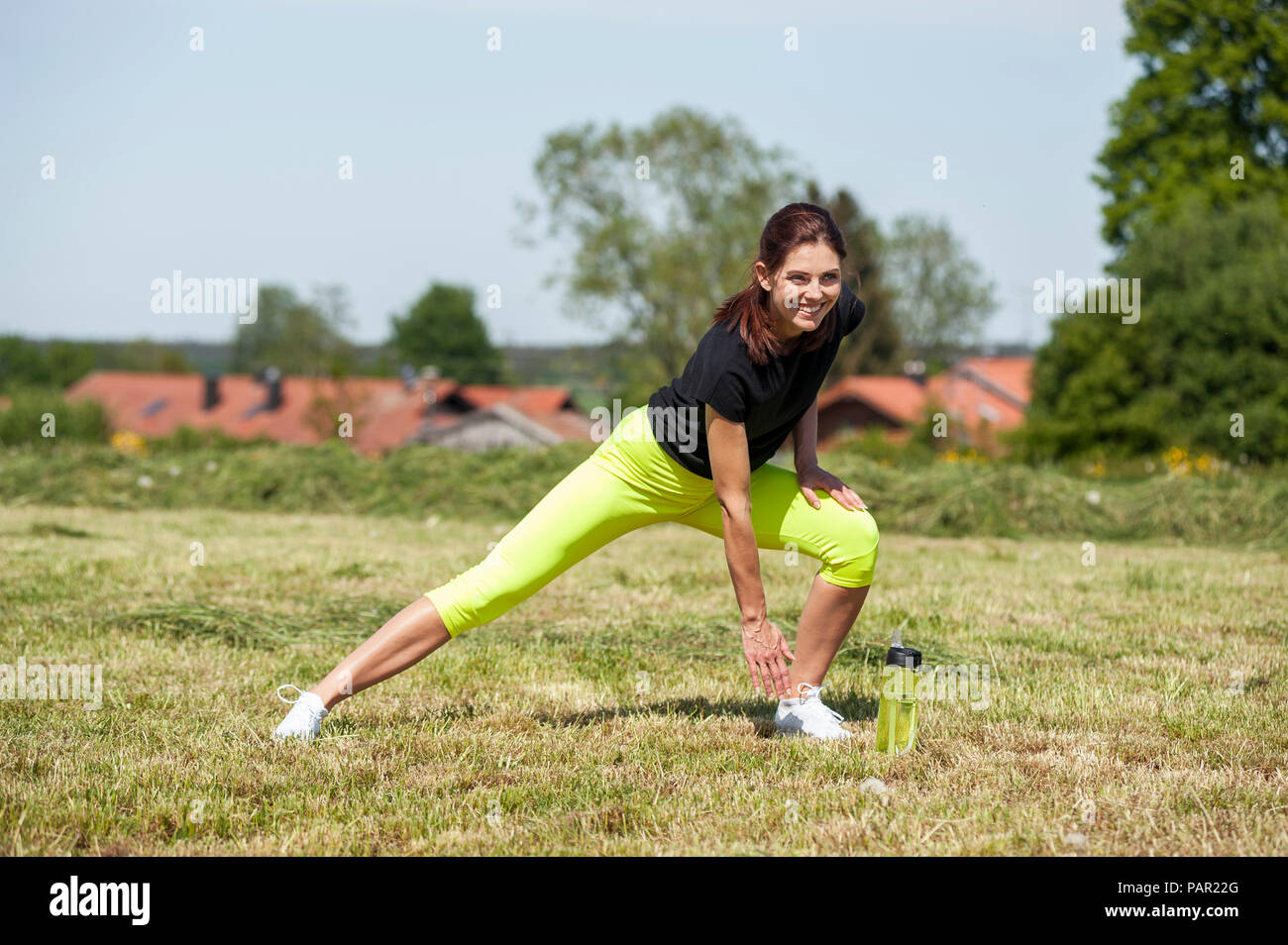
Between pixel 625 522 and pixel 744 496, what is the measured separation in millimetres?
535

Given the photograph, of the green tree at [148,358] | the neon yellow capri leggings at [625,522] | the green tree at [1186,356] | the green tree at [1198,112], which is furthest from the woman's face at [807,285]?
the green tree at [148,358]

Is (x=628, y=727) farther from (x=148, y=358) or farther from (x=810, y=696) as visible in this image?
(x=148, y=358)

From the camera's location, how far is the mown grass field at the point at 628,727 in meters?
3.51

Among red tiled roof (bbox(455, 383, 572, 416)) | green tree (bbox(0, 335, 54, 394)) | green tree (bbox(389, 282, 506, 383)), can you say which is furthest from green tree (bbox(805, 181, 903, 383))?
green tree (bbox(0, 335, 54, 394))

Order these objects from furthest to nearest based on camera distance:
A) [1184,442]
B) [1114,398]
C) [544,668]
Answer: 1. [1114,398]
2. [1184,442]
3. [544,668]

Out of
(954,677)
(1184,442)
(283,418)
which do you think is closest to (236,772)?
(954,677)

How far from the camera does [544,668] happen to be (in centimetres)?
579

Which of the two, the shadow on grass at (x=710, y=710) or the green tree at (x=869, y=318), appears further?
the green tree at (x=869, y=318)

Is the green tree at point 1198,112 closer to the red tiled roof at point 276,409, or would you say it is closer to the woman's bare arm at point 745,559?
the red tiled roof at point 276,409

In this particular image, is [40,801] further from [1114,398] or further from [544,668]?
[1114,398]

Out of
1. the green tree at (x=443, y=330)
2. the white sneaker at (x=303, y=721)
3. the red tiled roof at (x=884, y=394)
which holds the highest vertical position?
the green tree at (x=443, y=330)

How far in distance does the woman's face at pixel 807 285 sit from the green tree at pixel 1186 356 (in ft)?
72.4

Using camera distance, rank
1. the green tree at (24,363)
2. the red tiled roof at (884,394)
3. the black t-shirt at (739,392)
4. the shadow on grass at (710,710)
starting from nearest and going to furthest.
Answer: the black t-shirt at (739,392)
the shadow on grass at (710,710)
the red tiled roof at (884,394)
the green tree at (24,363)
